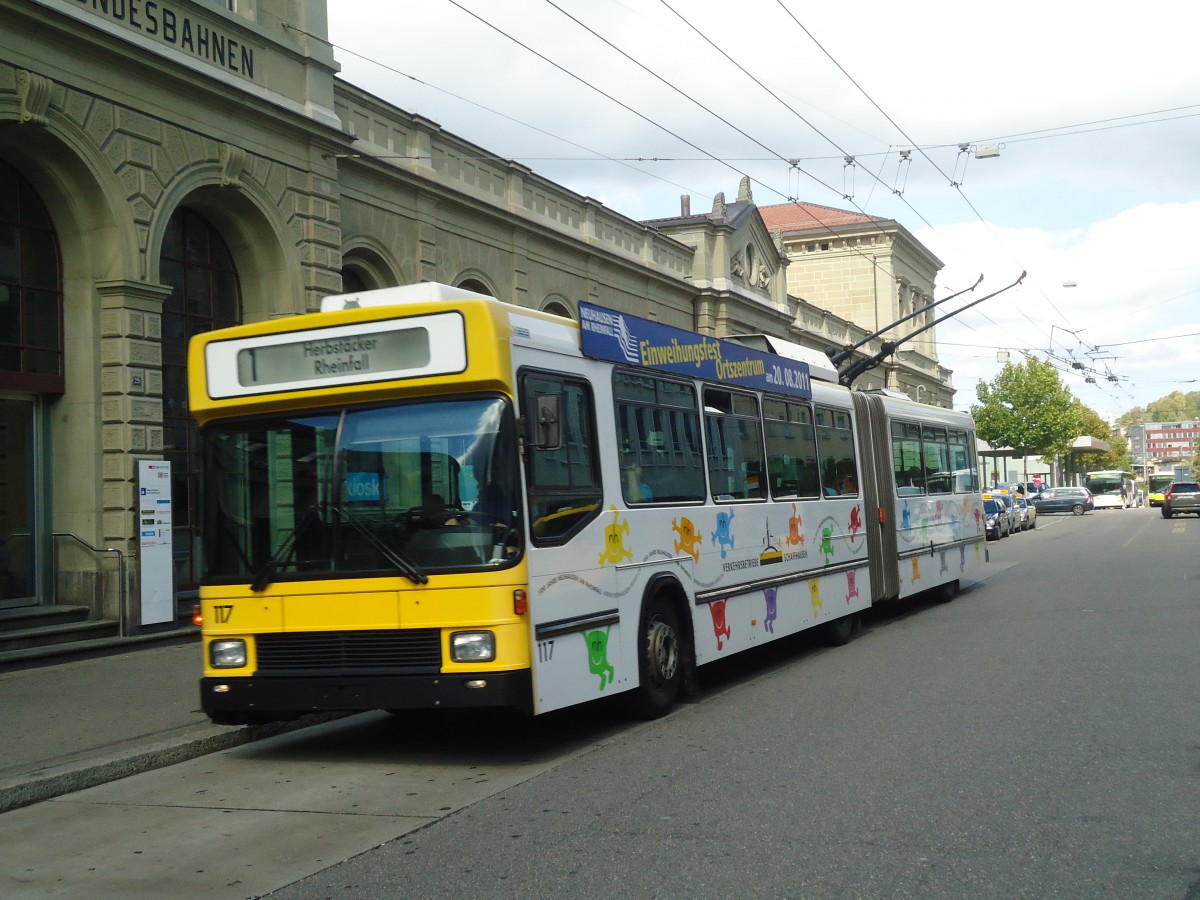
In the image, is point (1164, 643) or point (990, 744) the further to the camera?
point (1164, 643)

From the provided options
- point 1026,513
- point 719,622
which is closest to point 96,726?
point 719,622

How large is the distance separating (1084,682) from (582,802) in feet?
17.5

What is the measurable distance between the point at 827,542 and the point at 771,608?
1.92m

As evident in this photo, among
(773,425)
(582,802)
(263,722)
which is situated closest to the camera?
(582,802)

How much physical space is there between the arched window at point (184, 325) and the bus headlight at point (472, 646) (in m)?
8.67

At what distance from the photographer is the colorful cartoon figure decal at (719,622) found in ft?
34.7

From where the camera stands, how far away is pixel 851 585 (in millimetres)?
14305

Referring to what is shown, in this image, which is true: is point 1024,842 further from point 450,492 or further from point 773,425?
point 773,425

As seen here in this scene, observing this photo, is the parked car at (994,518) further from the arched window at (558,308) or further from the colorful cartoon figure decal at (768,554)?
the colorful cartoon figure decal at (768,554)

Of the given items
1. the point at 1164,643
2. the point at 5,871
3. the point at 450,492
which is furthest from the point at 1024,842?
the point at 1164,643

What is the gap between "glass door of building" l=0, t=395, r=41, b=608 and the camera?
1402cm

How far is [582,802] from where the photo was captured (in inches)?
268

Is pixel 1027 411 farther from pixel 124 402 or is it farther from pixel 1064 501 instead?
pixel 124 402

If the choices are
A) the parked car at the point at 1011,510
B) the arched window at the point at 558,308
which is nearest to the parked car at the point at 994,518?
the parked car at the point at 1011,510
